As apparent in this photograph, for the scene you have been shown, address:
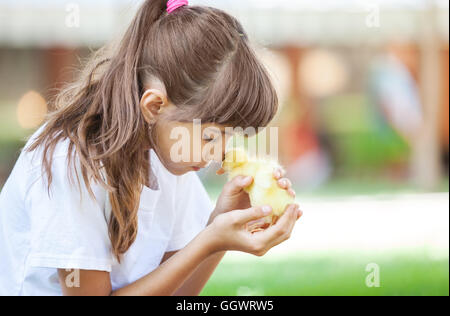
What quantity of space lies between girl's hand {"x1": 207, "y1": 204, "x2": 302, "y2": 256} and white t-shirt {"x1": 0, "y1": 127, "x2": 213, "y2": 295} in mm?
326

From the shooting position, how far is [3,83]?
8930mm

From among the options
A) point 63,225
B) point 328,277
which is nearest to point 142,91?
point 63,225

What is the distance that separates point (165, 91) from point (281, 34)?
8010 mm

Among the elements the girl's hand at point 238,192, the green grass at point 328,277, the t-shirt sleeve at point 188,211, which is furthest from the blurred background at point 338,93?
the girl's hand at point 238,192

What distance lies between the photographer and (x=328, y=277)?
143 inches

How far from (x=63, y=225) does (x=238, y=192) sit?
25.3 inches

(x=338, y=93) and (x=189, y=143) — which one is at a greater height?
(x=338, y=93)

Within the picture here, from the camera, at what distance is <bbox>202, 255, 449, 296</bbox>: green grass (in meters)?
3.24

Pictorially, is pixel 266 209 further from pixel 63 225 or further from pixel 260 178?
pixel 63 225

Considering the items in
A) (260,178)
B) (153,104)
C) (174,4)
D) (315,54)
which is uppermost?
(315,54)

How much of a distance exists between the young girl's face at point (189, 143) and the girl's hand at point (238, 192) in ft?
0.44

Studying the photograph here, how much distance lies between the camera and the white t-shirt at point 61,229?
1720 millimetres
